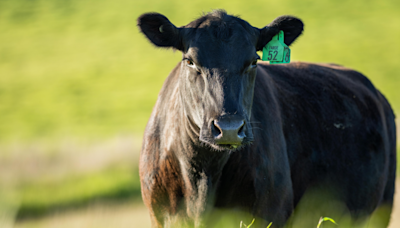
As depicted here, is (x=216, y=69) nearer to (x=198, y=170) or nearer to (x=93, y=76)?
(x=198, y=170)

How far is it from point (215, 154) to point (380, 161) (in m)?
3.01

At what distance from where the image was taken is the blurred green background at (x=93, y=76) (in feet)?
33.7

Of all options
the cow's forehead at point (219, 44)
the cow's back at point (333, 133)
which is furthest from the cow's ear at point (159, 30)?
the cow's back at point (333, 133)

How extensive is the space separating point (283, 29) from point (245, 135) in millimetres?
1644

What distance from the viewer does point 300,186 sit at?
4867 mm

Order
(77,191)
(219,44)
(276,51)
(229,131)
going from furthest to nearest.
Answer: (77,191)
(276,51)
(219,44)
(229,131)

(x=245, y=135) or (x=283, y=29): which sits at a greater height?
(x=283, y=29)

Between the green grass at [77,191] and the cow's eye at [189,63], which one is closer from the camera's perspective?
the cow's eye at [189,63]

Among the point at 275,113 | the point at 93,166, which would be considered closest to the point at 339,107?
the point at 275,113

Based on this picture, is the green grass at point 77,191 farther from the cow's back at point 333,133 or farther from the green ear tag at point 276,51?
the green ear tag at point 276,51

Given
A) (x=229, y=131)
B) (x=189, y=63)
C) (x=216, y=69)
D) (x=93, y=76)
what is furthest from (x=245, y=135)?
(x=93, y=76)

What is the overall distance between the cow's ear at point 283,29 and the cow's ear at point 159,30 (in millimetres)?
837

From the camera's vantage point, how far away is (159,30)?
13.7 ft

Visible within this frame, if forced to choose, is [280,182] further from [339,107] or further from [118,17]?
[118,17]
